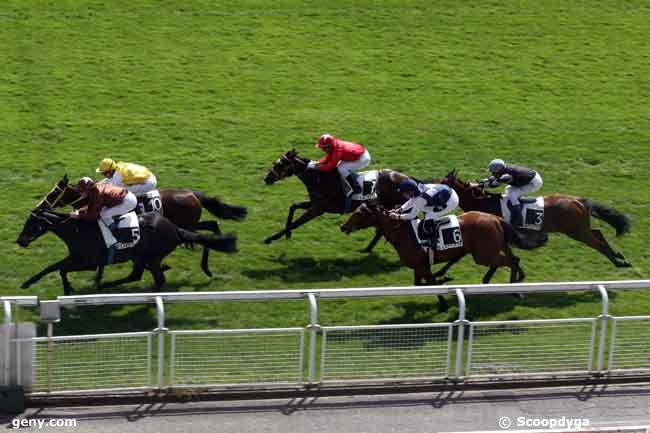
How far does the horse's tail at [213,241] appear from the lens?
12.8m

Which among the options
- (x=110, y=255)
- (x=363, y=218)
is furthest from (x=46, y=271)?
(x=363, y=218)

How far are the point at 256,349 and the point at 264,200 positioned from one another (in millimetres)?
5613

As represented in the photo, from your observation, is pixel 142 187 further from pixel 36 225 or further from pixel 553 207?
pixel 553 207

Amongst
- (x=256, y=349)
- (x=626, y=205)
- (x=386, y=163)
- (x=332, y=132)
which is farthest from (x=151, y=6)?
(x=256, y=349)

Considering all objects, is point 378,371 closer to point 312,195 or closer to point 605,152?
point 312,195

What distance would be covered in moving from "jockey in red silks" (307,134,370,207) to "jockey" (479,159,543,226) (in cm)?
161

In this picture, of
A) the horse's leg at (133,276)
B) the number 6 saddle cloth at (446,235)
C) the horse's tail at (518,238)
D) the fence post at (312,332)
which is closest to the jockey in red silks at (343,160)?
the number 6 saddle cloth at (446,235)

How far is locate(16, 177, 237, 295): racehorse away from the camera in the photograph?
1245 centimetres

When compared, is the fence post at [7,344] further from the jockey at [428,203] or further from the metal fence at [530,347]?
the jockey at [428,203]

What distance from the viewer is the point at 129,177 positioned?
1322cm

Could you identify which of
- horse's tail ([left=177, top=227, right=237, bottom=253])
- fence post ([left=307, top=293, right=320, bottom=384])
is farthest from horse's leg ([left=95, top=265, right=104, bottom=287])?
fence post ([left=307, top=293, right=320, bottom=384])

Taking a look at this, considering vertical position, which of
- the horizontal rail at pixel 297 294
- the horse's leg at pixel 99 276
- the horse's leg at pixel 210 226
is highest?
the horizontal rail at pixel 297 294

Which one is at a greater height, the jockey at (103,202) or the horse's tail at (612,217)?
the jockey at (103,202)

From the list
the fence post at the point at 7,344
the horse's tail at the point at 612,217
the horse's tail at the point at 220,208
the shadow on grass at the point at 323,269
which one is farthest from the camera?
the horse's tail at the point at 612,217
